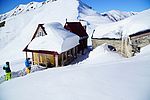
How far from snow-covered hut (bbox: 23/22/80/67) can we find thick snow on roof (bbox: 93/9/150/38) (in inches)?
149

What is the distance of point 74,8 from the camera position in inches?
2174

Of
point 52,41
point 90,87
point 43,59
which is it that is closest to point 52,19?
point 52,41

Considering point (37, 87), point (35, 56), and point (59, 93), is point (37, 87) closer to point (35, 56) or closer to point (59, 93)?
point (59, 93)

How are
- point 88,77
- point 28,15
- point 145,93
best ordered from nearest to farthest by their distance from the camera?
point 145,93, point 88,77, point 28,15

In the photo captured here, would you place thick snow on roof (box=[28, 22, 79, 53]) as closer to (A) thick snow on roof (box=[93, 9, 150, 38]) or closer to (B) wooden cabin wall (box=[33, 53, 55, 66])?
(B) wooden cabin wall (box=[33, 53, 55, 66])

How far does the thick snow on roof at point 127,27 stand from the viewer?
473 inches

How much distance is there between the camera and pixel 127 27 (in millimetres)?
13812

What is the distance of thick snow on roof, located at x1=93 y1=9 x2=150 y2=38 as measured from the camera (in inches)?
473

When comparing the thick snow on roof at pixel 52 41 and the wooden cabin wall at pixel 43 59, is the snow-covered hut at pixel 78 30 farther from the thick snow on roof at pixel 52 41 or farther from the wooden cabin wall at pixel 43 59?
the wooden cabin wall at pixel 43 59

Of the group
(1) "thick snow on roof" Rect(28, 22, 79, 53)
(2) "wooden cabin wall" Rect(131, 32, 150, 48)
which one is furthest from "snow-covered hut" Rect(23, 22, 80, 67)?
(2) "wooden cabin wall" Rect(131, 32, 150, 48)

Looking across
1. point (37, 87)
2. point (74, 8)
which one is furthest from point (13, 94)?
point (74, 8)

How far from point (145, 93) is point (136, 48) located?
937cm

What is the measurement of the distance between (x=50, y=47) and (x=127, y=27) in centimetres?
613

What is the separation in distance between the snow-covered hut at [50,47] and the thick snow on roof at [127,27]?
379 cm
